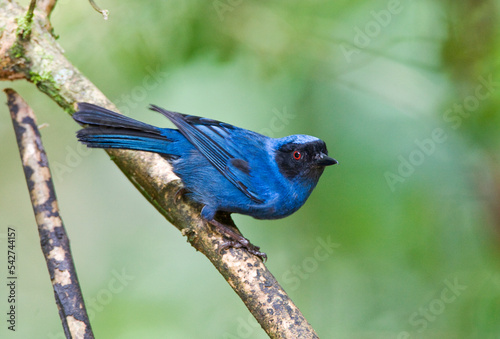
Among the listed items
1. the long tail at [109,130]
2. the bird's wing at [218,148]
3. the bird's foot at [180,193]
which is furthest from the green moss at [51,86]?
the bird's foot at [180,193]

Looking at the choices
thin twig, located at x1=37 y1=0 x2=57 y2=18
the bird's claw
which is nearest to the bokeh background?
thin twig, located at x1=37 y1=0 x2=57 y2=18

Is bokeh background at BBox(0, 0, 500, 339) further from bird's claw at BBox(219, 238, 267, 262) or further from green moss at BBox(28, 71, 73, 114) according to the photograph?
bird's claw at BBox(219, 238, 267, 262)

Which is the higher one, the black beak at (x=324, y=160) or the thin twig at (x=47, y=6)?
the thin twig at (x=47, y=6)

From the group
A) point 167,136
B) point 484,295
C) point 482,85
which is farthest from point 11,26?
point 484,295

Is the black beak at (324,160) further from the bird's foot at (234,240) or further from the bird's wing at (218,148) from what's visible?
the bird's foot at (234,240)

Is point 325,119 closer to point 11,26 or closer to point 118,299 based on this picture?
point 118,299

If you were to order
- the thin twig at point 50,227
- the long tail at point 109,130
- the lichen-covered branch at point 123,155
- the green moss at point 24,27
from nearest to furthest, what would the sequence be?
the thin twig at point 50,227 → the lichen-covered branch at point 123,155 → the long tail at point 109,130 → the green moss at point 24,27
